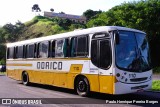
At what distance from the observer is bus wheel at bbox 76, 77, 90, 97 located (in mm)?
13270

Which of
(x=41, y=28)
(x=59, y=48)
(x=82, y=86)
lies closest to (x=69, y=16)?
(x=41, y=28)

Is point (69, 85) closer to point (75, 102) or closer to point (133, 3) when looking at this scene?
point (75, 102)

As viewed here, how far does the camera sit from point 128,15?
125 ft

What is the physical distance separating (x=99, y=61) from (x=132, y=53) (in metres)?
1.40

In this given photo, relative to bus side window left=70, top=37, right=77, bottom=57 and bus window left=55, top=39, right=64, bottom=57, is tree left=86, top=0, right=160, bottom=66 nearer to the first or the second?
bus window left=55, top=39, right=64, bottom=57

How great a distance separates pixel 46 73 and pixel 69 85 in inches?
107

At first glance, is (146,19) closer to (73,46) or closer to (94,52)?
(73,46)

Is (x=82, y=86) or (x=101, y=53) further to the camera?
(x=82, y=86)

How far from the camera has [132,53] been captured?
12141mm

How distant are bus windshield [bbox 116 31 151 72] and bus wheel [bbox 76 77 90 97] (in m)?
2.20

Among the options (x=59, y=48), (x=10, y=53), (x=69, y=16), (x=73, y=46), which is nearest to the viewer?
(x=73, y=46)

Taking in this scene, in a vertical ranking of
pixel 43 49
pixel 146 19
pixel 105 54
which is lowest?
pixel 105 54

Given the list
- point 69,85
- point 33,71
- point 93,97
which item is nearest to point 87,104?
point 93,97

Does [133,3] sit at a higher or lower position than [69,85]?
higher
